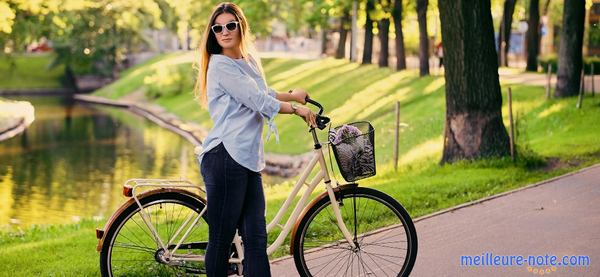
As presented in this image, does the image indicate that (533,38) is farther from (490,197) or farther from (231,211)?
(231,211)

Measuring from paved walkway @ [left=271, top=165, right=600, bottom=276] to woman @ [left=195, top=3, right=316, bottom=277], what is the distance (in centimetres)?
144

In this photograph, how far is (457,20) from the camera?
13477 millimetres

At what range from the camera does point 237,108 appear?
557cm

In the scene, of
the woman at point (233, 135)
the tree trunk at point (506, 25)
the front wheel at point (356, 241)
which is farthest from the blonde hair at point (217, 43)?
the tree trunk at point (506, 25)

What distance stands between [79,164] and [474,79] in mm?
20090

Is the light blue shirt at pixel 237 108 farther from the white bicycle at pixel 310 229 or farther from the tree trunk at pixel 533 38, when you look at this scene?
the tree trunk at pixel 533 38

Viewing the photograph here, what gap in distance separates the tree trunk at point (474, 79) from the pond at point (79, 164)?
843 cm

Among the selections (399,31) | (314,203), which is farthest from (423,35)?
(314,203)

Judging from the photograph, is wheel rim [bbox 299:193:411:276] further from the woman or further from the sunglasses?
the sunglasses

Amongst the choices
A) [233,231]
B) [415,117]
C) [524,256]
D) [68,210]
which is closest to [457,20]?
[524,256]

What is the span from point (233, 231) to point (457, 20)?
8390mm

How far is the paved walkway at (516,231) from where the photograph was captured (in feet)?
23.8

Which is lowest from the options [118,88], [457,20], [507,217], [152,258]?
[118,88]

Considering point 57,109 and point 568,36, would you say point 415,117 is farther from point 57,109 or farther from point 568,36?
point 57,109
